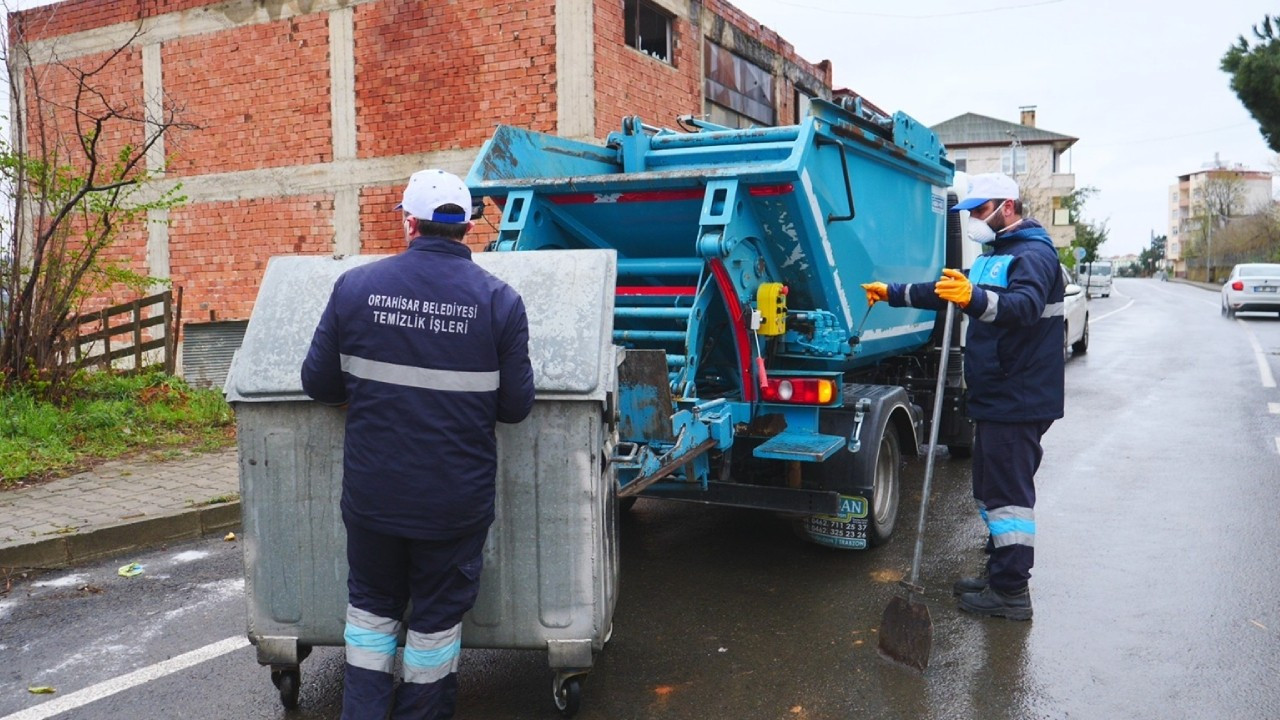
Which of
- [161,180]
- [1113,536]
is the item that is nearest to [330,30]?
[161,180]

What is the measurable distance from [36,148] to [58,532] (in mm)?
5259

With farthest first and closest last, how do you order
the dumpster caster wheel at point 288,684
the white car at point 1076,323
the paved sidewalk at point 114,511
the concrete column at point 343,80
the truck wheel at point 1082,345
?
the truck wheel at point 1082,345
the white car at point 1076,323
the concrete column at point 343,80
the paved sidewalk at point 114,511
the dumpster caster wheel at point 288,684

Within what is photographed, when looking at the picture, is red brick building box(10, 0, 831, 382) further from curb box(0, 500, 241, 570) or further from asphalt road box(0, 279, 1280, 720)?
asphalt road box(0, 279, 1280, 720)

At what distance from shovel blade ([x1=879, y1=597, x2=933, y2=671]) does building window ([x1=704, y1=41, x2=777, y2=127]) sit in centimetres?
Answer: 1094

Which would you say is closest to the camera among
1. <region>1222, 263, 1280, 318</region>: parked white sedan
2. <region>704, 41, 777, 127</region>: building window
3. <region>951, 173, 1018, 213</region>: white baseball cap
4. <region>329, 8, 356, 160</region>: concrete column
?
<region>951, 173, 1018, 213</region>: white baseball cap

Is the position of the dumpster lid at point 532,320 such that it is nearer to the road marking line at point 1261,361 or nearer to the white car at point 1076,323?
the road marking line at point 1261,361

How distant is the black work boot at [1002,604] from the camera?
443 cm

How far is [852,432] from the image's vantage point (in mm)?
5156

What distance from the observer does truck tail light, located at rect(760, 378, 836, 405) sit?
4969mm

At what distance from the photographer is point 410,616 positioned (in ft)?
10.3

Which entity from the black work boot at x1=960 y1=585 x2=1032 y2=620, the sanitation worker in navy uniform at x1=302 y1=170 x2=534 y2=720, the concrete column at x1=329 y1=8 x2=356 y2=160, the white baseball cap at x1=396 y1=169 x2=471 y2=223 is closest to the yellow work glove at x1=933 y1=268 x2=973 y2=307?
the black work boot at x1=960 y1=585 x2=1032 y2=620

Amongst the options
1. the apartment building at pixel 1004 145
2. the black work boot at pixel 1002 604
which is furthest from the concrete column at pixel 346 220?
the apartment building at pixel 1004 145

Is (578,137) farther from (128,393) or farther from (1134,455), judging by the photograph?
(1134,455)

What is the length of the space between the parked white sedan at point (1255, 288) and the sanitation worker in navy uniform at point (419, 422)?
85.9 ft
